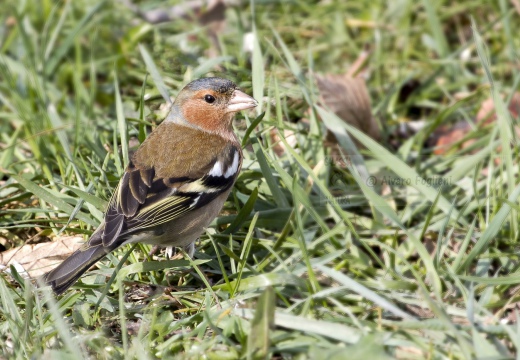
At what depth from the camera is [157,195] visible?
3.60 metres

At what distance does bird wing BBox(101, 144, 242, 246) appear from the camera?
11.1 ft

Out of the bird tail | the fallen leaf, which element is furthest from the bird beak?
the bird tail

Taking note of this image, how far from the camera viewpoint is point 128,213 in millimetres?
3428

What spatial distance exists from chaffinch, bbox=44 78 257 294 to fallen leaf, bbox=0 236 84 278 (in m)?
0.43

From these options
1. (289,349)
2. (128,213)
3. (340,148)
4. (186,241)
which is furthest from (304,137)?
(289,349)

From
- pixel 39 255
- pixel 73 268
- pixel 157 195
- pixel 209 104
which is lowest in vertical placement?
pixel 39 255

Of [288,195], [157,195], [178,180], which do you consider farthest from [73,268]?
[288,195]

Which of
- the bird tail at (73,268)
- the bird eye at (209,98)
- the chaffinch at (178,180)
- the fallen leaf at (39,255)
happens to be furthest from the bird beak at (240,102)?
the bird tail at (73,268)

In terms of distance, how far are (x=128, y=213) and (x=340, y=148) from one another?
1573mm

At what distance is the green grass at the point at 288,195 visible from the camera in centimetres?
293

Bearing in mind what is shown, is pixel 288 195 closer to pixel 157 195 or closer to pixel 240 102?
pixel 240 102

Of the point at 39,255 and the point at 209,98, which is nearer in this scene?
the point at 39,255

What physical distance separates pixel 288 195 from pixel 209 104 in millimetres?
699

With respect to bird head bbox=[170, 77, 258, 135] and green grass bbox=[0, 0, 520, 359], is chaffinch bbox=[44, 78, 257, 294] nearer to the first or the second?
bird head bbox=[170, 77, 258, 135]
